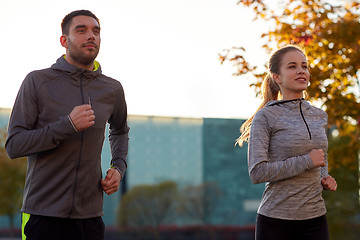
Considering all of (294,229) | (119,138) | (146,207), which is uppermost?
(119,138)

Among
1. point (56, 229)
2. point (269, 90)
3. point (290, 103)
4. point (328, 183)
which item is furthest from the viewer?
point (269, 90)

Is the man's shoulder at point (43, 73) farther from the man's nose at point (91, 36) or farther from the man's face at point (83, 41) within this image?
the man's nose at point (91, 36)

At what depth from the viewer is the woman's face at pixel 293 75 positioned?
3.81 meters

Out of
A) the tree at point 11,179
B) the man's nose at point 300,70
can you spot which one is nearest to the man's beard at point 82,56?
the man's nose at point 300,70

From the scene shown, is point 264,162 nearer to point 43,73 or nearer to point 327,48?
point 43,73

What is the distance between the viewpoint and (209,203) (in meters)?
83.7

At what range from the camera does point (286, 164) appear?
3.58m

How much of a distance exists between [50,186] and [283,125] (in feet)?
4.59

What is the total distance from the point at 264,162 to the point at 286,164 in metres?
0.13

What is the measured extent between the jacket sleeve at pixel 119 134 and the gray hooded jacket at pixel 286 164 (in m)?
0.76

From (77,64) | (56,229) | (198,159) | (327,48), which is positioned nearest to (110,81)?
(77,64)

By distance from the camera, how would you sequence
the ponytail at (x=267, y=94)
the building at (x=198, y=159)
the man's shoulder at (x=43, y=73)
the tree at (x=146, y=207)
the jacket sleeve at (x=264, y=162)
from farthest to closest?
the building at (x=198, y=159), the tree at (x=146, y=207), the ponytail at (x=267, y=94), the jacket sleeve at (x=264, y=162), the man's shoulder at (x=43, y=73)

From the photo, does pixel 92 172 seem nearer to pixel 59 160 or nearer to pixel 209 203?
pixel 59 160

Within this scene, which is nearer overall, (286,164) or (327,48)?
(286,164)
